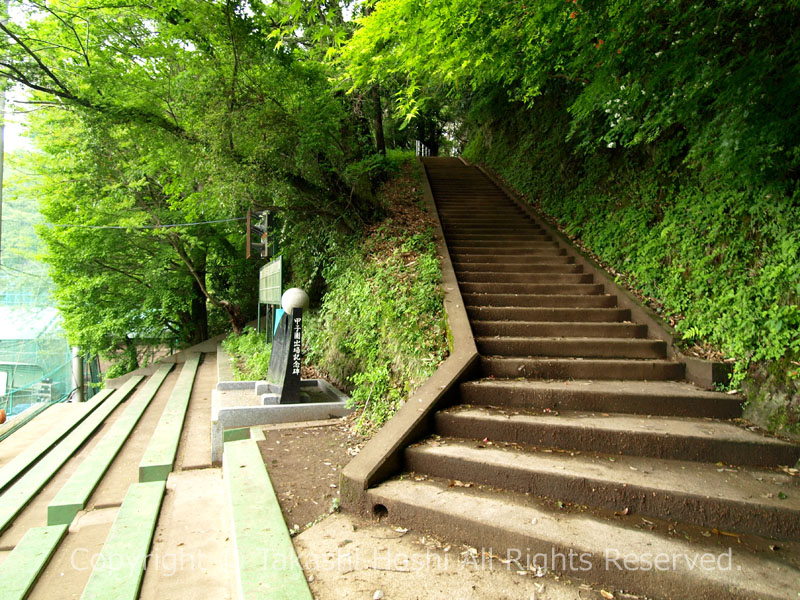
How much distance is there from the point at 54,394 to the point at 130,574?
19.3 meters

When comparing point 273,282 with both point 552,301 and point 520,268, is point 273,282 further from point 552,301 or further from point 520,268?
point 552,301

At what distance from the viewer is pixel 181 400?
A: 9.41m

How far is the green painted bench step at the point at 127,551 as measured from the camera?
2824 millimetres

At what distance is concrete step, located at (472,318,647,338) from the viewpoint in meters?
A: 5.28

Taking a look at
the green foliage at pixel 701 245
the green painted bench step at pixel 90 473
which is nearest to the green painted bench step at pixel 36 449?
the green painted bench step at pixel 90 473

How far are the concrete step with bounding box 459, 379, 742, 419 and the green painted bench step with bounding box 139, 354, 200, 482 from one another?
12.3 feet

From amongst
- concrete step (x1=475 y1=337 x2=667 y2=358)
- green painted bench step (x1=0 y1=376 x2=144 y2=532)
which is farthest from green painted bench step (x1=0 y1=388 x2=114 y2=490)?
concrete step (x1=475 y1=337 x2=667 y2=358)

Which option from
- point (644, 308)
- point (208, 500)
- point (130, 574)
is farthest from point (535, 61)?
point (130, 574)

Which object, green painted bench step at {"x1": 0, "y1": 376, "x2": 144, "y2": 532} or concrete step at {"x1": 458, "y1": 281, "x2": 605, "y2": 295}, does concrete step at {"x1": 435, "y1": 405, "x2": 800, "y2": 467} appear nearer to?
concrete step at {"x1": 458, "y1": 281, "x2": 605, "y2": 295}

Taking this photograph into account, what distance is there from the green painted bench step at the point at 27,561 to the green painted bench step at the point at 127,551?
568 mm


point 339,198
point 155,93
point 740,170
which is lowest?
point 740,170

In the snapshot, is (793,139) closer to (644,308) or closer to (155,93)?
(644,308)

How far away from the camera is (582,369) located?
459 cm

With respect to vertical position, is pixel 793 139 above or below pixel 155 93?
below
